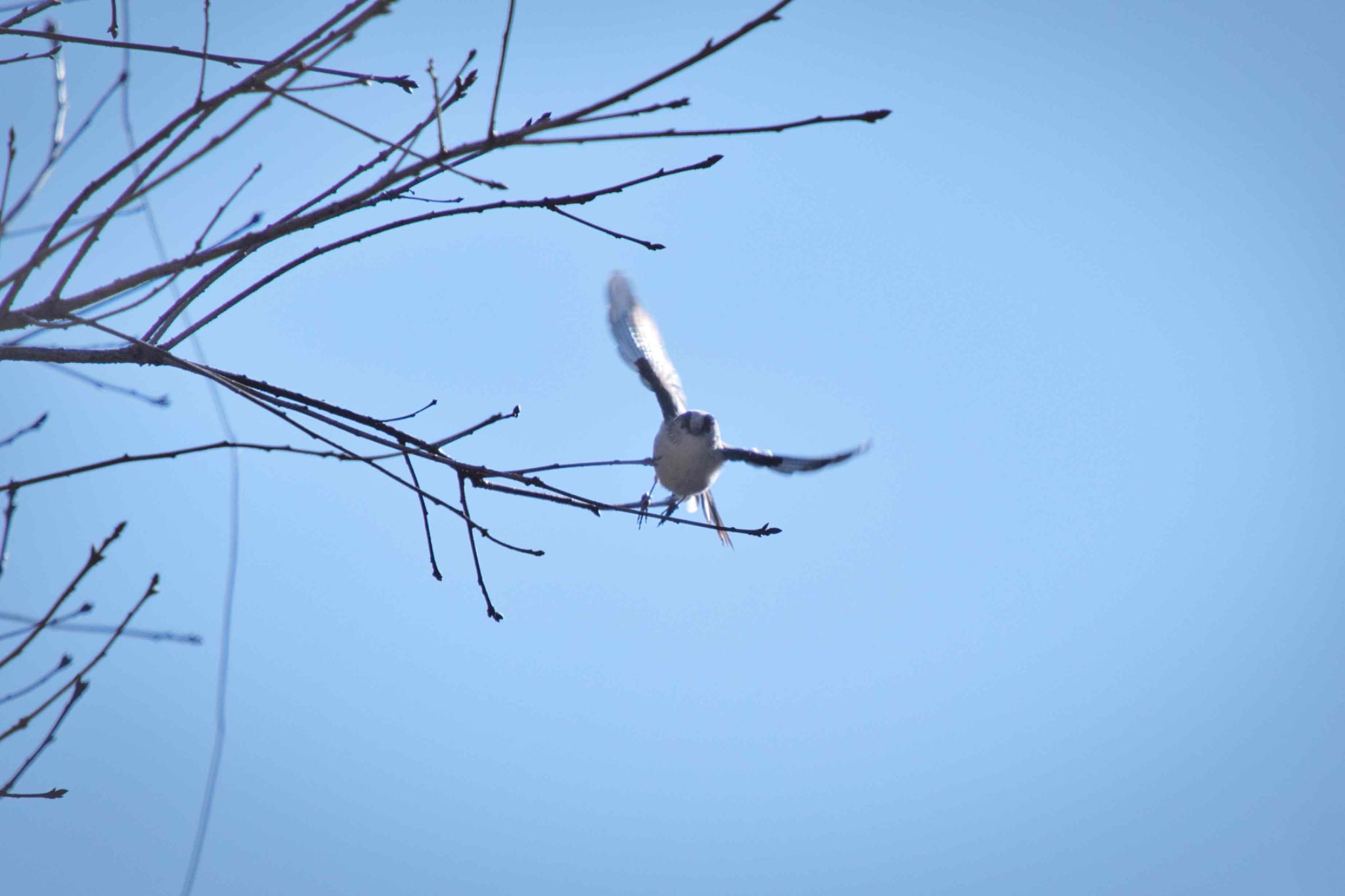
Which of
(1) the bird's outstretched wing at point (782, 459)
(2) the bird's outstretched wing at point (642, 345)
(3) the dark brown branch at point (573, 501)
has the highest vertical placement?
(2) the bird's outstretched wing at point (642, 345)

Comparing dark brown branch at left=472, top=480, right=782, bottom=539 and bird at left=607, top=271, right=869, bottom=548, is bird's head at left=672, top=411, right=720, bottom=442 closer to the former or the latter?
bird at left=607, top=271, right=869, bottom=548

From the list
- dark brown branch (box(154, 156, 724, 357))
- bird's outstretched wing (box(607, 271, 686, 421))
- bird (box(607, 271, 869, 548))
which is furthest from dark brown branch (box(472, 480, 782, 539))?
bird's outstretched wing (box(607, 271, 686, 421))

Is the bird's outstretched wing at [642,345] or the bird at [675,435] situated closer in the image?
the bird at [675,435]

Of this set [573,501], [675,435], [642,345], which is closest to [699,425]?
[675,435]

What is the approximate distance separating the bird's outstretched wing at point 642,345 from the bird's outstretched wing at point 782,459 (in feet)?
Answer: 1.62

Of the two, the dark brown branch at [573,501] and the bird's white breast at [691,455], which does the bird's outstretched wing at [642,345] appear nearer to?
the bird's white breast at [691,455]

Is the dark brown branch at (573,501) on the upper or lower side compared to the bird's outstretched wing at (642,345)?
lower

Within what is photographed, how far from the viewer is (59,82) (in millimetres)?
1384

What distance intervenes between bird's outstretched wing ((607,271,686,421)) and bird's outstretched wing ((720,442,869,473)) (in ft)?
1.62

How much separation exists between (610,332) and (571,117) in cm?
325

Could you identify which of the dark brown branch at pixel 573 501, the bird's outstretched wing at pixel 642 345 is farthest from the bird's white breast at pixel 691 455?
the dark brown branch at pixel 573 501

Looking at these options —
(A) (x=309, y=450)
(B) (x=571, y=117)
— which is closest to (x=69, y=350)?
(A) (x=309, y=450)

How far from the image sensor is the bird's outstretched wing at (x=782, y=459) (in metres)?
3.07

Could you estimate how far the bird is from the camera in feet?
11.7
